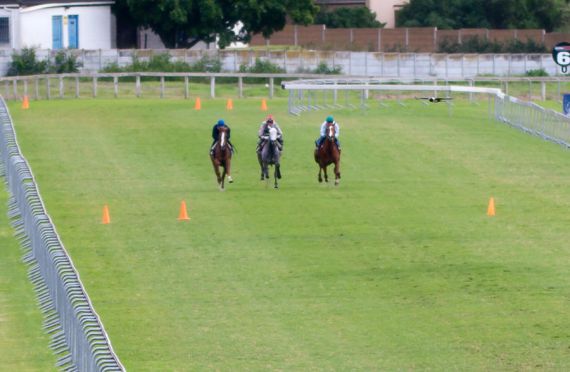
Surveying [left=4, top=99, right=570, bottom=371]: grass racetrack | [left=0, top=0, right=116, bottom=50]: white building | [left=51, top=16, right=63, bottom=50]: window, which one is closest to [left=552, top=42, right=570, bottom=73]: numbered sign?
[left=4, top=99, right=570, bottom=371]: grass racetrack

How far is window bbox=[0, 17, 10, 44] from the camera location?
217 ft

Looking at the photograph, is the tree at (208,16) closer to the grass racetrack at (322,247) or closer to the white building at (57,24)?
the white building at (57,24)

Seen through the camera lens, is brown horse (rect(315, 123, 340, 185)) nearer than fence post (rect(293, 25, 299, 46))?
Yes

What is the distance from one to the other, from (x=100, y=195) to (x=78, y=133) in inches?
447

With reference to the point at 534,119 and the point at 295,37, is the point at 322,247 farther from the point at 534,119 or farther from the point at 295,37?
the point at 295,37

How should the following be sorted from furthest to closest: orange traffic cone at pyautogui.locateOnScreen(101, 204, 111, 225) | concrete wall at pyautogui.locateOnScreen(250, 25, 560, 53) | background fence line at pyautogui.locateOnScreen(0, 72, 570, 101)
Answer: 1. concrete wall at pyautogui.locateOnScreen(250, 25, 560, 53)
2. background fence line at pyautogui.locateOnScreen(0, 72, 570, 101)
3. orange traffic cone at pyautogui.locateOnScreen(101, 204, 111, 225)

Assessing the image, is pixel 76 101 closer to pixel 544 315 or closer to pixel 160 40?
pixel 160 40

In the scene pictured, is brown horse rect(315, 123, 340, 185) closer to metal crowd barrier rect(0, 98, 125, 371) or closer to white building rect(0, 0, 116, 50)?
metal crowd barrier rect(0, 98, 125, 371)

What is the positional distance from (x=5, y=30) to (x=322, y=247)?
45085 millimetres

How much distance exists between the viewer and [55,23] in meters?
68.1

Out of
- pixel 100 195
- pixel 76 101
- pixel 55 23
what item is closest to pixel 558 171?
pixel 100 195

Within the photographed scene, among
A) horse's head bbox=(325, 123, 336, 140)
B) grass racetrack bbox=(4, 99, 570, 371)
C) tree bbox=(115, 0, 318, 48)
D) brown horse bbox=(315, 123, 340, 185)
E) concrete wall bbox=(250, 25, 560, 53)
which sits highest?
tree bbox=(115, 0, 318, 48)

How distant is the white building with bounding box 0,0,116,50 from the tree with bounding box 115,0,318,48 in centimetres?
123

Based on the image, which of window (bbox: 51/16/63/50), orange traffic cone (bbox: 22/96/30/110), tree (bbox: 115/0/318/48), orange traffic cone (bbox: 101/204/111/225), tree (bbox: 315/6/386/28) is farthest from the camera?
tree (bbox: 315/6/386/28)
